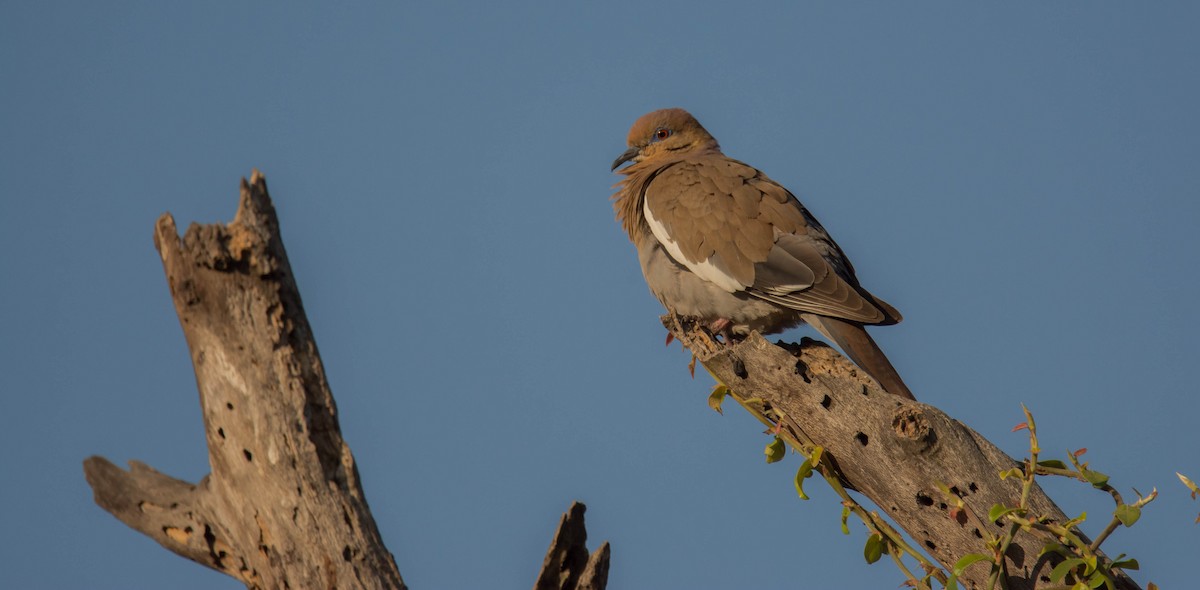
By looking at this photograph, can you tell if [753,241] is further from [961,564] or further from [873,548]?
[961,564]

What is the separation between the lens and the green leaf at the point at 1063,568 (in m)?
2.93

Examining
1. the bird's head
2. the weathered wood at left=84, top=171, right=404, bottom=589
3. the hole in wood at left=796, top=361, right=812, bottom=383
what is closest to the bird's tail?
the hole in wood at left=796, top=361, right=812, bottom=383

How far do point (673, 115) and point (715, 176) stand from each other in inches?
46.0

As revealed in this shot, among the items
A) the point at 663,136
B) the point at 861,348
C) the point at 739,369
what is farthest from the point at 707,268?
the point at 739,369

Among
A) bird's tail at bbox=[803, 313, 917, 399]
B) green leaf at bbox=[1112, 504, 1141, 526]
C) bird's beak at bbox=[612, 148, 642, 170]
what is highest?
bird's beak at bbox=[612, 148, 642, 170]

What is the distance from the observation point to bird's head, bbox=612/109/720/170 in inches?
270

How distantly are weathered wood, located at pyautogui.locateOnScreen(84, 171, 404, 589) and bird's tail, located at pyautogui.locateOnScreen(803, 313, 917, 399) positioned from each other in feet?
7.71

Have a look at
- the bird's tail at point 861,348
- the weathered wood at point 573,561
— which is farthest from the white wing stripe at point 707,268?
the weathered wood at point 573,561

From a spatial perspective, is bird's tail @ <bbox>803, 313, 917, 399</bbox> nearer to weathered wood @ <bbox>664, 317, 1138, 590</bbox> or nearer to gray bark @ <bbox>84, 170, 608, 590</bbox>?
weathered wood @ <bbox>664, 317, 1138, 590</bbox>

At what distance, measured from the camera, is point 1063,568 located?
2928mm

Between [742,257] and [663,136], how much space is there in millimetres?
1658

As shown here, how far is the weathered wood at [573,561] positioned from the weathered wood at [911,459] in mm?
771

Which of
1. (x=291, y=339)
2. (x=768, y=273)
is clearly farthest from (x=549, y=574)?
(x=768, y=273)

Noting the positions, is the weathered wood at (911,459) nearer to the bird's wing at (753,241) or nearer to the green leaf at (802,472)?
the green leaf at (802,472)
